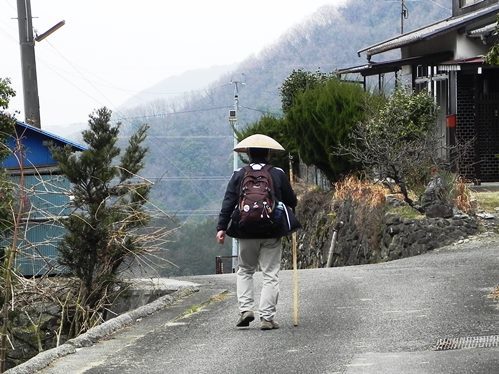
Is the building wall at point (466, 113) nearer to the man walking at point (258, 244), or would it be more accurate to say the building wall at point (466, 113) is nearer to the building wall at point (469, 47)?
the building wall at point (469, 47)

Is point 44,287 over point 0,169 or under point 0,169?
under

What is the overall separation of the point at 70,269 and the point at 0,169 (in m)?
2.52

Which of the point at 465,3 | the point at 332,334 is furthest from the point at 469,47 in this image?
the point at 332,334

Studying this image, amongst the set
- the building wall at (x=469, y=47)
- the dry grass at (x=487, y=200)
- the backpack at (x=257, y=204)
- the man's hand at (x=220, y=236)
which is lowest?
the dry grass at (x=487, y=200)

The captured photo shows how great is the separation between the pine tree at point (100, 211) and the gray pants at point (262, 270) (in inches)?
192

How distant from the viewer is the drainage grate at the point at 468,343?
9.77 meters

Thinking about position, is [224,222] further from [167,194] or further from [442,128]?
[167,194]

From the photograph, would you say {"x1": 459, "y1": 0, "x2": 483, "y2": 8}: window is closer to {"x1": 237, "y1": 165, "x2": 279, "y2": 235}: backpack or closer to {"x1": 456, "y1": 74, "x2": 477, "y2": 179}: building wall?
{"x1": 456, "y1": 74, "x2": 477, "y2": 179}: building wall

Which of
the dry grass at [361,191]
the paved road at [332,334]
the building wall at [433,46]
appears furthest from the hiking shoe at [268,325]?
the building wall at [433,46]

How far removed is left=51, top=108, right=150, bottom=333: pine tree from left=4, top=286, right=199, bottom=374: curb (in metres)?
1.40

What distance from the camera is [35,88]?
26375mm

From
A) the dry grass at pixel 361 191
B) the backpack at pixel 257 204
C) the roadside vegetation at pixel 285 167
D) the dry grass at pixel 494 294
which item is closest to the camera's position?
the backpack at pixel 257 204

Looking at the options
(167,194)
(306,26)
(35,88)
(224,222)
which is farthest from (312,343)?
(306,26)

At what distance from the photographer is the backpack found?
11.3m
